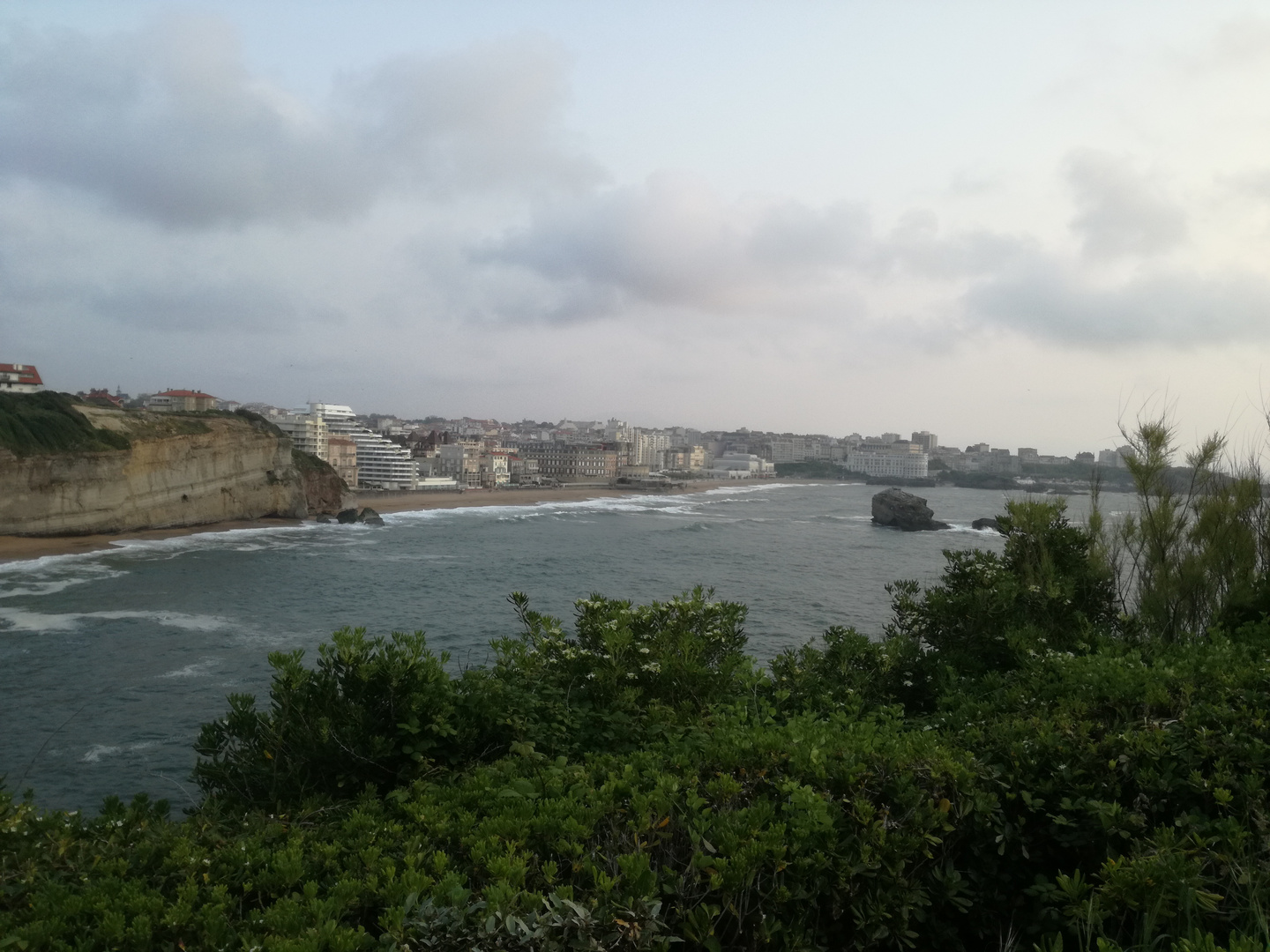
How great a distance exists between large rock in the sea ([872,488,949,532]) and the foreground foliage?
184 ft

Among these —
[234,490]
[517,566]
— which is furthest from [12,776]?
[234,490]

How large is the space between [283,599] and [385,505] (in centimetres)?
4521

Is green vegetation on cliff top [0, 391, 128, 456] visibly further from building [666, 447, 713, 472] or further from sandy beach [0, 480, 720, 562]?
building [666, 447, 713, 472]

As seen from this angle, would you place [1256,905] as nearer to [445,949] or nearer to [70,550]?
[445,949]

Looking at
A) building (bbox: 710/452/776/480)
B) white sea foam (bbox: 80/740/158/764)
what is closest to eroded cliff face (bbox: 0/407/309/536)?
white sea foam (bbox: 80/740/158/764)

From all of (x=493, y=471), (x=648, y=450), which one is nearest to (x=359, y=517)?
(x=493, y=471)

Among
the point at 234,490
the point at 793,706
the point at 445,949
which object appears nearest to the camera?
the point at 445,949

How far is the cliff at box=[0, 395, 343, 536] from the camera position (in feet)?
126

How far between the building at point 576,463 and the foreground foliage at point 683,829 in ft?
389

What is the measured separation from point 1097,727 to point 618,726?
2.73 metres

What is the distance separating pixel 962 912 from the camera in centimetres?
322

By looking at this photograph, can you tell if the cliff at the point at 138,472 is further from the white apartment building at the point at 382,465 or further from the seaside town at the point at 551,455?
the white apartment building at the point at 382,465

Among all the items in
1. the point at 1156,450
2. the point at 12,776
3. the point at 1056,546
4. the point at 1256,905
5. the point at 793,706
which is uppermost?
the point at 1156,450

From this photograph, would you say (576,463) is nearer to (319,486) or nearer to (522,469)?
(522,469)
